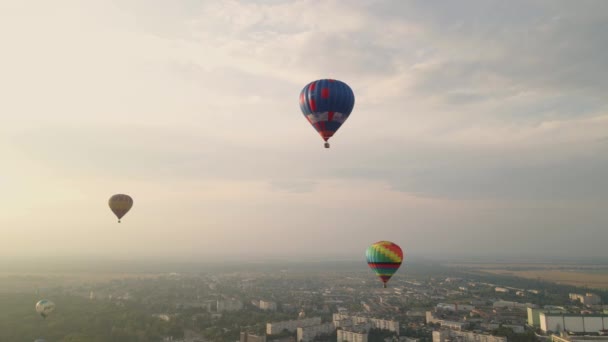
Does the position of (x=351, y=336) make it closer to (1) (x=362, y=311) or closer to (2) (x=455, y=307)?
(1) (x=362, y=311)

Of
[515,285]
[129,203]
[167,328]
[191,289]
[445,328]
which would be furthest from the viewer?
[515,285]

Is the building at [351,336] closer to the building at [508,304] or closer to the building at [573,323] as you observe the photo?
the building at [573,323]

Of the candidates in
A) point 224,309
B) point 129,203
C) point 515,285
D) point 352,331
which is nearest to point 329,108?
point 129,203

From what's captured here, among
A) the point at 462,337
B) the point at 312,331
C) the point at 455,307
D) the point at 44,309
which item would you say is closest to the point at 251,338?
the point at 312,331

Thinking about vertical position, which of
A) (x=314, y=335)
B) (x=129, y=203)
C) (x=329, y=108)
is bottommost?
(x=314, y=335)

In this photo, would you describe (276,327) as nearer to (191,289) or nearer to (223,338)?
(223,338)

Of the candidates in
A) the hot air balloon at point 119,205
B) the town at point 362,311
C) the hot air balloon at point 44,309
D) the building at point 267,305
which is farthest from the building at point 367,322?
the hot air balloon at point 44,309
